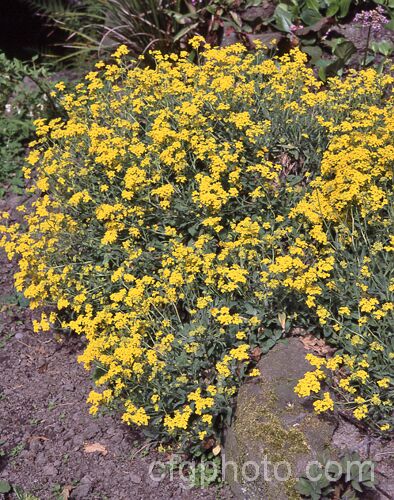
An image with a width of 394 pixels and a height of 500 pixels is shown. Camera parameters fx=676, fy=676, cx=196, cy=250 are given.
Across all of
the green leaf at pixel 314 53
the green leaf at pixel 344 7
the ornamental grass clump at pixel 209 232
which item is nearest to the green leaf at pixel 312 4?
the green leaf at pixel 344 7

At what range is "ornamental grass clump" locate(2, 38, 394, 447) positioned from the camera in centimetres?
346

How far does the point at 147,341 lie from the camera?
3.83 m

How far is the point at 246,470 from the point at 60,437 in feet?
3.98

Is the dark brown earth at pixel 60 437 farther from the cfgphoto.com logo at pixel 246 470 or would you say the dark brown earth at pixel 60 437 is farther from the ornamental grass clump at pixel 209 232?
the ornamental grass clump at pixel 209 232

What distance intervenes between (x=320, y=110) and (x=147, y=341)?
1.88 m

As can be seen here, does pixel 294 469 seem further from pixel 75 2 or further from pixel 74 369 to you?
pixel 75 2

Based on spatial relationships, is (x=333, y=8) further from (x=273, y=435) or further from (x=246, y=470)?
(x=246, y=470)

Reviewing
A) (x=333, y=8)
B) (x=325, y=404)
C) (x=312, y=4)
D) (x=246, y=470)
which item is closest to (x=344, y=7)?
(x=333, y=8)

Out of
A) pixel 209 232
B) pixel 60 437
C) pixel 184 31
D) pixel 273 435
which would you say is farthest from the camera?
pixel 184 31

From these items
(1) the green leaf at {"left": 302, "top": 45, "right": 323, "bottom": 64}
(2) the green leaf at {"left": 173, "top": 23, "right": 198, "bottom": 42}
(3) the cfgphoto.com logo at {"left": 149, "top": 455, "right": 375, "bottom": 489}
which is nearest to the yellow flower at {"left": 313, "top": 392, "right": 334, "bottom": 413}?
(3) the cfgphoto.com logo at {"left": 149, "top": 455, "right": 375, "bottom": 489}

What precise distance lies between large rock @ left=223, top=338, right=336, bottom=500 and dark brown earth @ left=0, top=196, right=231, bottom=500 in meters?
0.26

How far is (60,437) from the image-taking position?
389cm

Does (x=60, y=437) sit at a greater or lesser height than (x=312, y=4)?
lesser

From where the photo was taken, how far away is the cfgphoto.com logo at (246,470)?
9.73 feet
